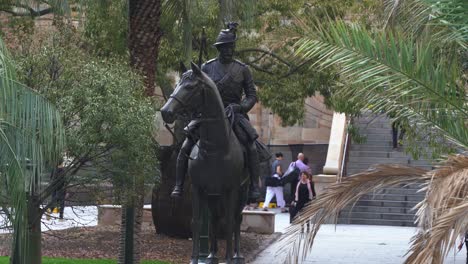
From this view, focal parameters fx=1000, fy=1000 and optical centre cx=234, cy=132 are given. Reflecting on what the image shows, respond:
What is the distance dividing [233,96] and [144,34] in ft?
20.3

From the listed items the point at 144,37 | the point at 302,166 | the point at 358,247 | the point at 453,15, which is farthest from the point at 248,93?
the point at 302,166

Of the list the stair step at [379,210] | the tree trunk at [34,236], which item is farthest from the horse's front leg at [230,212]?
the stair step at [379,210]

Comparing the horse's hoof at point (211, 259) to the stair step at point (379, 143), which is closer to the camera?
the horse's hoof at point (211, 259)

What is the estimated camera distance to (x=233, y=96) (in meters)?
12.1

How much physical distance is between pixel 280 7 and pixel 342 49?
14127 mm

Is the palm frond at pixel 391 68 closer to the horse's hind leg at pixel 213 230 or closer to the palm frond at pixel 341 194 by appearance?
the palm frond at pixel 341 194

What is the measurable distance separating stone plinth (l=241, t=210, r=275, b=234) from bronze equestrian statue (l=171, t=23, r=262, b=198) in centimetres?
1185

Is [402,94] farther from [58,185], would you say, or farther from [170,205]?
[170,205]

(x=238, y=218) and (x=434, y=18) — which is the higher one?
(x=434, y=18)

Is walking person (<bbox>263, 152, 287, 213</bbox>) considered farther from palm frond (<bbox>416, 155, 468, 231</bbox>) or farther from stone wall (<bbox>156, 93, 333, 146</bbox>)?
palm frond (<bbox>416, 155, 468, 231</bbox>)

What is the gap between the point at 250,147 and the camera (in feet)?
39.4

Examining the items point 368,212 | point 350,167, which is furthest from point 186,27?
point 350,167

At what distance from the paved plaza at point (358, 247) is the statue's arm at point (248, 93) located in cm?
589

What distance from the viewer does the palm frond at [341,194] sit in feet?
27.1
